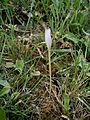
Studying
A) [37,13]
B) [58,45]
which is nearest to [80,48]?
[58,45]

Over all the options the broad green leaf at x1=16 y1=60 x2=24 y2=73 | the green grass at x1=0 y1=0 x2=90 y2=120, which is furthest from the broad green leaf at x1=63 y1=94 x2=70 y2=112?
the broad green leaf at x1=16 y1=60 x2=24 y2=73

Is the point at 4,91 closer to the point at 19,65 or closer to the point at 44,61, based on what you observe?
the point at 19,65

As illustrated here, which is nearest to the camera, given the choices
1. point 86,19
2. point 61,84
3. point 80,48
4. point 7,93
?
point 7,93

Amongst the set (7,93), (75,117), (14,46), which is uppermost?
(14,46)

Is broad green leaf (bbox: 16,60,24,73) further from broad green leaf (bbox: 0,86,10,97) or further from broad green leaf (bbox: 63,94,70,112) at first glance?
broad green leaf (bbox: 63,94,70,112)

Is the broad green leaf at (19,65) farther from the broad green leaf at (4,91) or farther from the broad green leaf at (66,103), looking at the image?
the broad green leaf at (66,103)

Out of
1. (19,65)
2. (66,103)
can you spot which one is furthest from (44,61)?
(66,103)

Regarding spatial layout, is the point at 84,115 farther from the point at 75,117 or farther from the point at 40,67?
the point at 40,67

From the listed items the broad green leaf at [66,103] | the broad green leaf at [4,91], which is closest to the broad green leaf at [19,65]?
the broad green leaf at [4,91]
